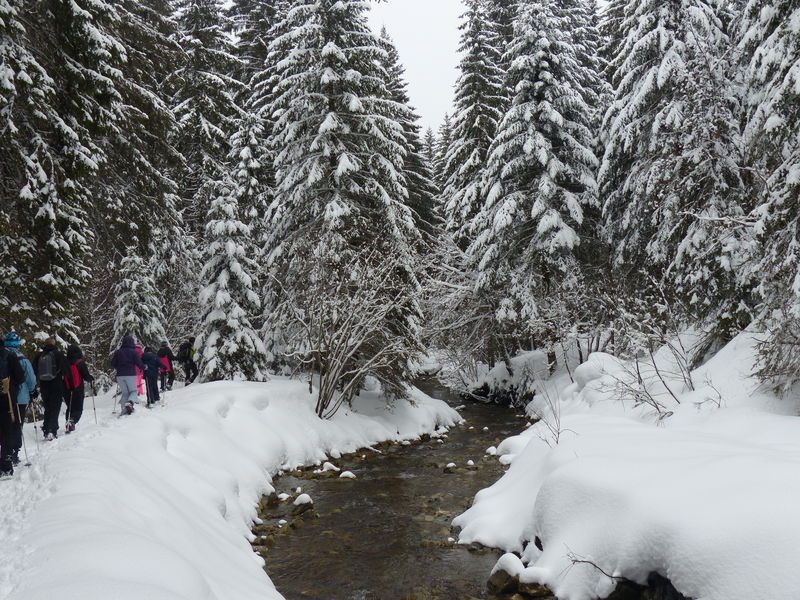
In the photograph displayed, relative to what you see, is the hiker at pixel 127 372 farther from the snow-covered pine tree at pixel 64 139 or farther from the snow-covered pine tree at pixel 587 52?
the snow-covered pine tree at pixel 587 52

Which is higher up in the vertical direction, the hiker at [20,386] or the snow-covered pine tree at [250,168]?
the snow-covered pine tree at [250,168]

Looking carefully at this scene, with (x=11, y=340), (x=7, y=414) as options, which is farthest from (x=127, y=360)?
(x=7, y=414)

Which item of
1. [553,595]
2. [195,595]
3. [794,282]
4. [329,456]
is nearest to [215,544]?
[195,595]

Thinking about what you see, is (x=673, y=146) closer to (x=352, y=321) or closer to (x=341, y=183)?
(x=341, y=183)

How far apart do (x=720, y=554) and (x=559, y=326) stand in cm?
1278

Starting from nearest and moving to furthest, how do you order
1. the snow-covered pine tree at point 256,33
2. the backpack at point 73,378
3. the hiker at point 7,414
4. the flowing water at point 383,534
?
the flowing water at point 383,534 < the hiker at point 7,414 < the backpack at point 73,378 < the snow-covered pine tree at point 256,33

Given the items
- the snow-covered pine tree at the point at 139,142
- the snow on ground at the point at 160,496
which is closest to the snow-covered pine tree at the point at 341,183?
the snow on ground at the point at 160,496

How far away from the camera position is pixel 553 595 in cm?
637

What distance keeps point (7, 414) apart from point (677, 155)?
51.4 ft

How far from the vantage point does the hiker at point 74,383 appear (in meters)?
10.4

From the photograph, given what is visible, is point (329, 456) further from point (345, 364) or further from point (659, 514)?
point (659, 514)

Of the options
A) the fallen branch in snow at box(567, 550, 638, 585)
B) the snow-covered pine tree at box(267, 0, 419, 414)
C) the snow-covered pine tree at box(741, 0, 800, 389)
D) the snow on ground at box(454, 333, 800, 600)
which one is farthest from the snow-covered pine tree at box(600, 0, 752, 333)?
the fallen branch in snow at box(567, 550, 638, 585)

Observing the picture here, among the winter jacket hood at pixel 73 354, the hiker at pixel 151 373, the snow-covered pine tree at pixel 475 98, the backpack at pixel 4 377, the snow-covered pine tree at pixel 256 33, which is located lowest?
the hiker at pixel 151 373

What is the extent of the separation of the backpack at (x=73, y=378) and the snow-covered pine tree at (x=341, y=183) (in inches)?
234
